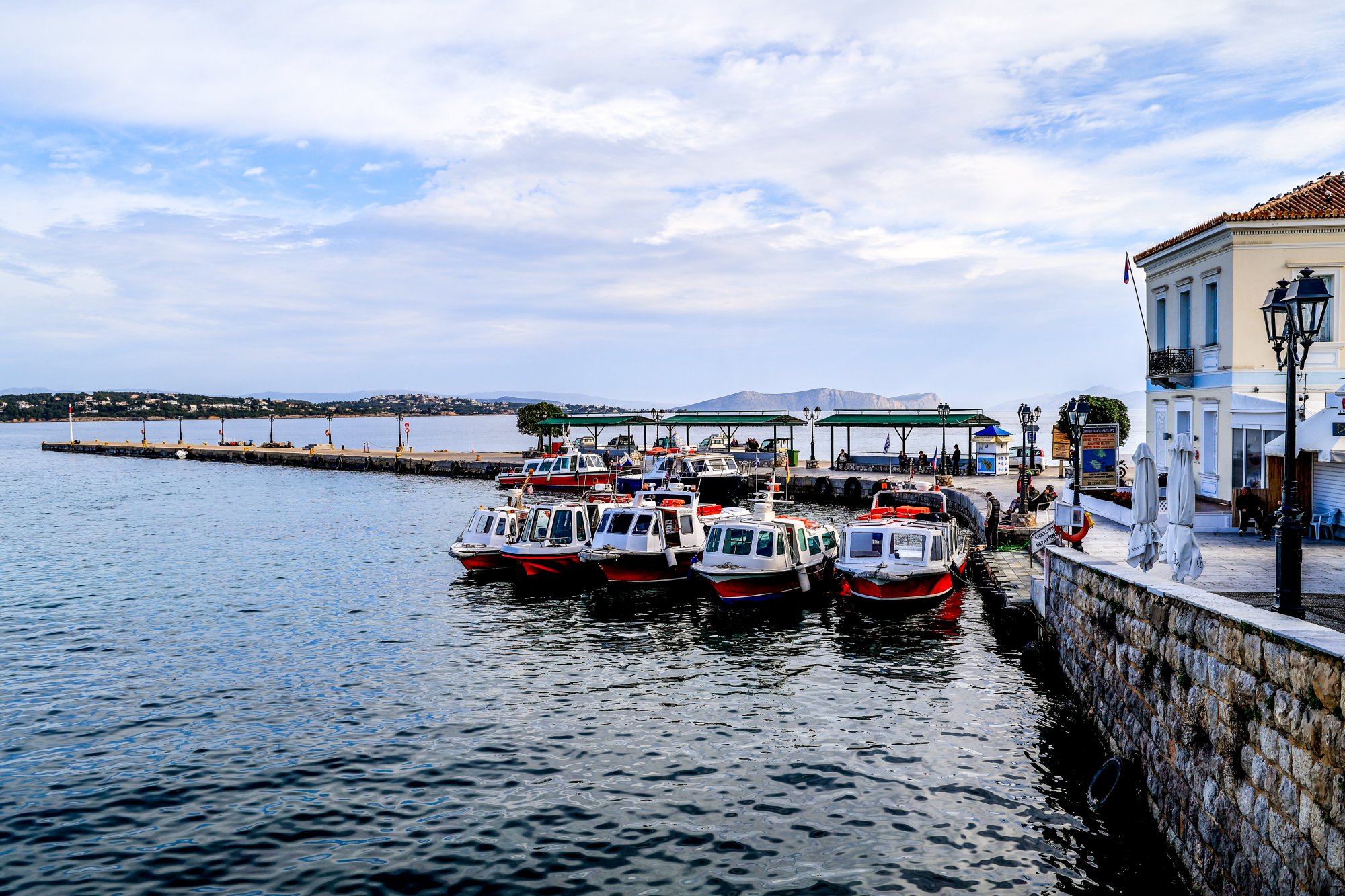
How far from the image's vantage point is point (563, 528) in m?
31.7

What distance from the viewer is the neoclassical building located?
26609 millimetres

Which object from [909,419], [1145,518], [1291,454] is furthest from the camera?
[909,419]

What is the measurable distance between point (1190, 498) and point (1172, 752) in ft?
19.9

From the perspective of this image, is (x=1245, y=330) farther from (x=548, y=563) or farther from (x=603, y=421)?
(x=603, y=421)

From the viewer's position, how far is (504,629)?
24.9 meters

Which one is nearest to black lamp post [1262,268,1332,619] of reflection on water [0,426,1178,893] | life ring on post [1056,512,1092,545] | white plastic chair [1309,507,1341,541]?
reflection on water [0,426,1178,893]

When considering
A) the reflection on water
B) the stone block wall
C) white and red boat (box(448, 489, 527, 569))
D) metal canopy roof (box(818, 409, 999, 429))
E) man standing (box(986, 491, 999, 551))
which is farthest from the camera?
metal canopy roof (box(818, 409, 999, 429))

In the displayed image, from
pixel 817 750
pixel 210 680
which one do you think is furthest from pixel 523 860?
pixel 210 680

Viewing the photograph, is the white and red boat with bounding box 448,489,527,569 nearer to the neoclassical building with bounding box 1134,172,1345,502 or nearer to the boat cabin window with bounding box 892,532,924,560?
the boat cabin window with bounding box 892,532,924,560

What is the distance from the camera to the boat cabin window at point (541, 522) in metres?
32.0

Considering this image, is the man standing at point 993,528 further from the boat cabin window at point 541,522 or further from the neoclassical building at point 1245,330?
the boat cabin window at point 541,522

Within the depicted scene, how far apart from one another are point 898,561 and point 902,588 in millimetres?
866

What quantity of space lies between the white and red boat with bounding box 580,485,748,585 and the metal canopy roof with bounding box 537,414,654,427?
48.3m

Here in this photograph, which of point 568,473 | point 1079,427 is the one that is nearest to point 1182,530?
point 1079,427
